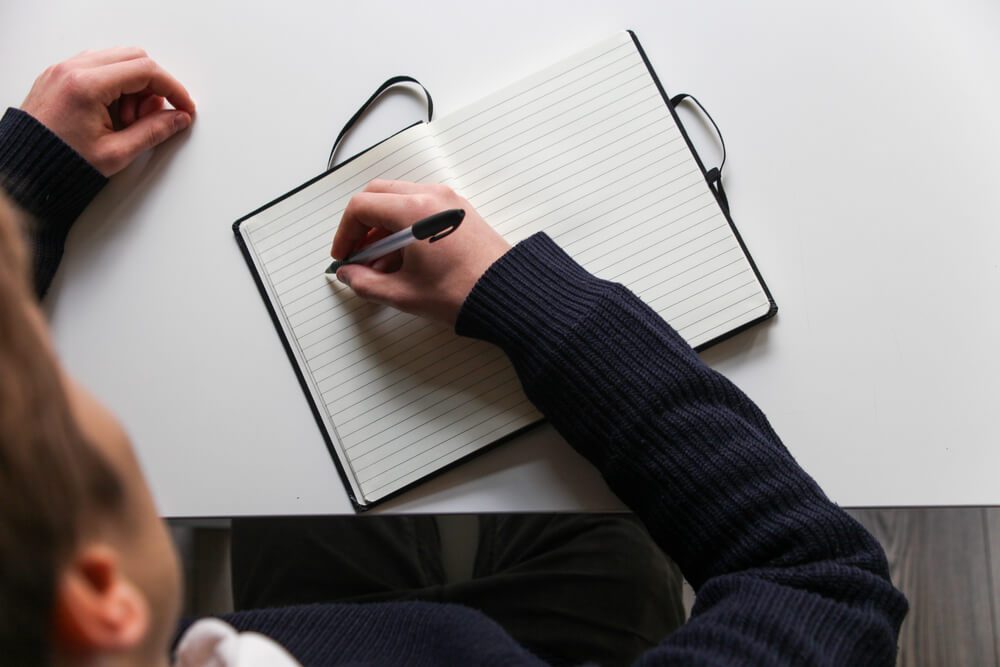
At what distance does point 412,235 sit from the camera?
599mm

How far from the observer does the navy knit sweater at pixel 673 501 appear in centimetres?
53

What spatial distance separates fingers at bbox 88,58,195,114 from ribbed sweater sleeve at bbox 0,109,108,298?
2.3 inches

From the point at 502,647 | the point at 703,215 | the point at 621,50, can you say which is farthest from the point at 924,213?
the point at 502,647

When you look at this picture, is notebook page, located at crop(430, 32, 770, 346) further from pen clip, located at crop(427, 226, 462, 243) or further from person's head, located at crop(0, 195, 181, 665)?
person's head, located at crop(0, 195, 181, 665)

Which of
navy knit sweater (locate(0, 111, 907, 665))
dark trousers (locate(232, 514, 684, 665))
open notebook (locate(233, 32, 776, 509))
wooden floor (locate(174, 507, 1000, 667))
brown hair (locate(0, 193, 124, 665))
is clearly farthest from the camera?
wooden floor (locate(174, 507, 1000, 667))

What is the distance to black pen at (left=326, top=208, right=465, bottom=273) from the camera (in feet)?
1.93

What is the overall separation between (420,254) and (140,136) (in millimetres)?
283

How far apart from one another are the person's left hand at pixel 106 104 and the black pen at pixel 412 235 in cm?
21

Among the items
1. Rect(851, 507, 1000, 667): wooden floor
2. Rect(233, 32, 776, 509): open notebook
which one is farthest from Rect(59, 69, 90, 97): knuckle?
Rect(851, 507, 1000, 667): wooden floor

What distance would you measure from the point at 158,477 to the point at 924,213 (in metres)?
0.65

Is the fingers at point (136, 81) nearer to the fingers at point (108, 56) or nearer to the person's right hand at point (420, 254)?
the fingers at point (108, 56)

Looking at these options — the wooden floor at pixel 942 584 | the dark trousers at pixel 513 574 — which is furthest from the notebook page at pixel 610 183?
the wooden floor at pixel 942 584

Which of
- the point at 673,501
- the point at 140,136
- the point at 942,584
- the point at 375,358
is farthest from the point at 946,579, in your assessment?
the point at 140,136

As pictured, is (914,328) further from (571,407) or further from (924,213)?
(571,407)
